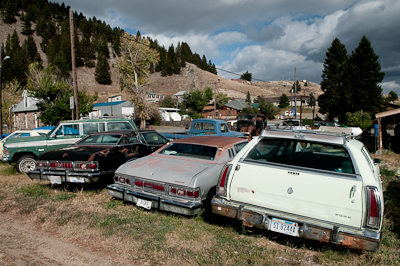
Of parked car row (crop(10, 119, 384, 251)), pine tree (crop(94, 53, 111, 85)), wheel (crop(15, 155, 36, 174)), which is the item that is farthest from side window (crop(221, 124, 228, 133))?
pine tree (crop(94, 53, 111, 85))

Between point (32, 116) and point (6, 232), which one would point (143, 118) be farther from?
point (6, 232)

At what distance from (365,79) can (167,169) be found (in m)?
45.0

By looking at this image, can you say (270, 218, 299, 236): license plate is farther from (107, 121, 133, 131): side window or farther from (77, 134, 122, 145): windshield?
(107, 121, 133, 131): side window

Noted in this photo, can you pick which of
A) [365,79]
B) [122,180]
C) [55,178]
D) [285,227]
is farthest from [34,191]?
[365,79]

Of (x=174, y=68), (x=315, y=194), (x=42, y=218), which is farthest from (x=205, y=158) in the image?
(x=174, y=68)

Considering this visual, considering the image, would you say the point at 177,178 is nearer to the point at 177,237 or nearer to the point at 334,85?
the point at 177,237

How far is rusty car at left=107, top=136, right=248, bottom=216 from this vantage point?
14.0 ft

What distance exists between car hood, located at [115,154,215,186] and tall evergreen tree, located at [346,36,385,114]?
42.4 m

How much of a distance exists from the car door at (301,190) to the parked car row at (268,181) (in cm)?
1

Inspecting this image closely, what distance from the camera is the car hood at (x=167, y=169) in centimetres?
444

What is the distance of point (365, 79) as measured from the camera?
40406mm

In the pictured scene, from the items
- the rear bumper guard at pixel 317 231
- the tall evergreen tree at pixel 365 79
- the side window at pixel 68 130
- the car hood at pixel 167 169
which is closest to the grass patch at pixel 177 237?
the rear bumper guard at pixel 317 231

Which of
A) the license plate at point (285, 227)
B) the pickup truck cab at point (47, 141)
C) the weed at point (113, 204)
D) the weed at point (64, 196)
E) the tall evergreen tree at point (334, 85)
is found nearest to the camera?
the license plate at point (285, 227)

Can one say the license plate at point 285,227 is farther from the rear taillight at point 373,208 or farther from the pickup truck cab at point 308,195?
the rear taillight at point 373,208
